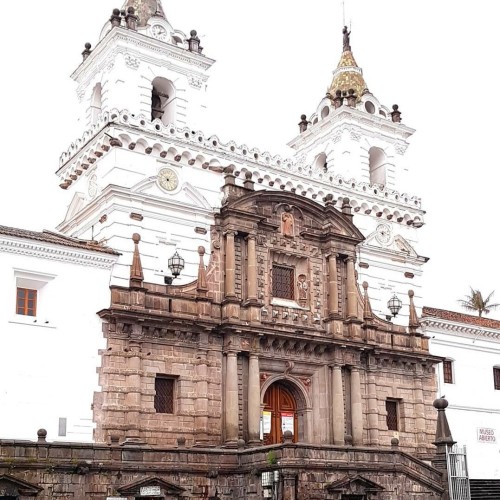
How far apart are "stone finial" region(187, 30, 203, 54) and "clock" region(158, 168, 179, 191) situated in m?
6.19

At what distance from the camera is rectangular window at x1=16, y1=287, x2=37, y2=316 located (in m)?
28.2

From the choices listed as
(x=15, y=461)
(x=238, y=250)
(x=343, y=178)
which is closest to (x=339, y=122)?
(x=343, y=178)

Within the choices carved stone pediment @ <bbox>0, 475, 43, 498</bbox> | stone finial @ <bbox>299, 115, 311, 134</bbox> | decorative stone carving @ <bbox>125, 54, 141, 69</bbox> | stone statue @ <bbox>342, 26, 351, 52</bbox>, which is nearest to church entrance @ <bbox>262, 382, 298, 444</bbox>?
carved stone pediment @ <bbox>0, 475, 43, 498</bbox>

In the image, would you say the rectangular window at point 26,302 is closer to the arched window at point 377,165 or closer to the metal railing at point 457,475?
the metal railing at point 457,475

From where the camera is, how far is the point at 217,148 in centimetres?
3434

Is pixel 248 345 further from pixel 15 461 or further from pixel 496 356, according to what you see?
pixel 496 356

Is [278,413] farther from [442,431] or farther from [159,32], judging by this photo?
[159,32]

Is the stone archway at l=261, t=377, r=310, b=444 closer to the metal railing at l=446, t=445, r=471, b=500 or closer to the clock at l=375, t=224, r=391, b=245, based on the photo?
the metal railing at l=446, t=445, r=471, b=500

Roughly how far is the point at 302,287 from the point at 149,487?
1188cm

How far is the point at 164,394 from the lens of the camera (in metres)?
30.2

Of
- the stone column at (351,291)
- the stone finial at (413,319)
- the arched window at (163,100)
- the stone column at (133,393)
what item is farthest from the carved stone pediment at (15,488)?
the stone finial at (413,319)

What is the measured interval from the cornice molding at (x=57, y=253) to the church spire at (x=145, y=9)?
36.0 feet

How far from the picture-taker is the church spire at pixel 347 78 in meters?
41.8

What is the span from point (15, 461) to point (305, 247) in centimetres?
1577
